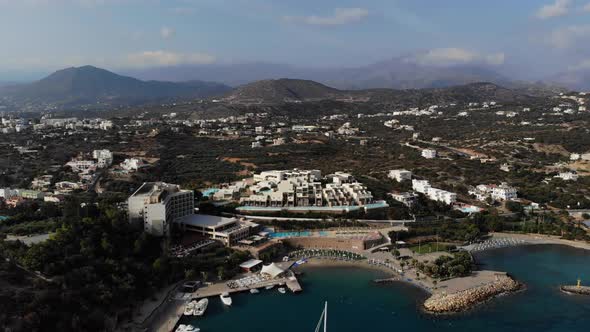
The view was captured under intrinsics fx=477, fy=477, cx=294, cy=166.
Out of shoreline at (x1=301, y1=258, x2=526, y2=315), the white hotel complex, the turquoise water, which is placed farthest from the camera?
the white hotel complex


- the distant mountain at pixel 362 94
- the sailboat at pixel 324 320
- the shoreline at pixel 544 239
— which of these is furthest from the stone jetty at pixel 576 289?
the distant mountain at pixel 362 94

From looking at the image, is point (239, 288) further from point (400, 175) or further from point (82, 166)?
point (82, 166)

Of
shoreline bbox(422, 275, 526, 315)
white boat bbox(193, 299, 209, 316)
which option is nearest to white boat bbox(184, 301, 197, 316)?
white boat bbox(193, 299, 209, 316)

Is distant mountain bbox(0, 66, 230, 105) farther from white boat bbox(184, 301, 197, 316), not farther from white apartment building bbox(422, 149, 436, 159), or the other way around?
white boat bbox(184, 301, 197, 316)

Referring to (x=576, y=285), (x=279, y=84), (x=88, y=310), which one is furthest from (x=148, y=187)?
(x=279, y=84)

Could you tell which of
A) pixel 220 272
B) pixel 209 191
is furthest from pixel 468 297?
pixel 209 191
